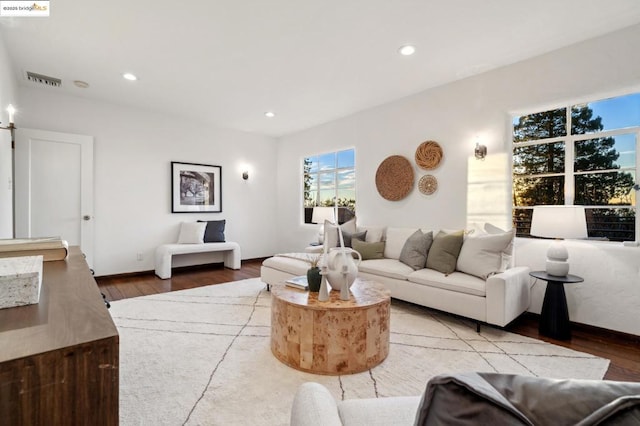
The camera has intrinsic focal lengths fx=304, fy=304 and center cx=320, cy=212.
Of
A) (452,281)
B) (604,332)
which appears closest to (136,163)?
(452,281)

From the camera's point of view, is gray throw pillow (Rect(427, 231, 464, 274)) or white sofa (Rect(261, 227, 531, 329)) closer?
white sofa (Rect(261, 227, 531, 329))

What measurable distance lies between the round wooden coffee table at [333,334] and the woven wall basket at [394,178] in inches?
93.2

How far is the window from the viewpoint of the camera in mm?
5383

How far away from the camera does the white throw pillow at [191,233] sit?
5.24 meters

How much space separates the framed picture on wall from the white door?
1210 mm

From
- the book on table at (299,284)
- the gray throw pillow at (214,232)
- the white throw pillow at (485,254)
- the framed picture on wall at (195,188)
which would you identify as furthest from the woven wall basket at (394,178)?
the framed picture on wall at (195,188)

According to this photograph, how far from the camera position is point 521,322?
123 inches

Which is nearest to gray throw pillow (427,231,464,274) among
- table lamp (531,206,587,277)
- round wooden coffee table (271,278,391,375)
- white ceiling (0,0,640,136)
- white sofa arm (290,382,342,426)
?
table lamp (531,206,587,277)

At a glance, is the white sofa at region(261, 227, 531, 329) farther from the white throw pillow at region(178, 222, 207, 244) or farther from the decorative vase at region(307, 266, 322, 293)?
the white throw pillow at region(178, 222, 207, 244)

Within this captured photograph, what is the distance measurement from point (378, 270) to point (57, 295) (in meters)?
2.99

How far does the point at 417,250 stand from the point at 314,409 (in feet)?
9.38

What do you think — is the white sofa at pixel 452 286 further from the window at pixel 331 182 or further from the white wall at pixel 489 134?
the window at pixel 331 182

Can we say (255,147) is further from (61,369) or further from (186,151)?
(61,369)

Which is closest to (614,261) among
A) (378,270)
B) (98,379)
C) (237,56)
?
(378,270)
